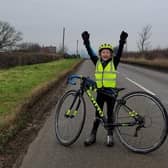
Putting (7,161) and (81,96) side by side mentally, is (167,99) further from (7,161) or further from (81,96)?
(7,161)

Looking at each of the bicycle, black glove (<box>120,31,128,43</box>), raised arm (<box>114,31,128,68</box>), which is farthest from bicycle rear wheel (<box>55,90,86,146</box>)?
black glove (<box>120,31,128,43</box>)

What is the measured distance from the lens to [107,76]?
688 cm

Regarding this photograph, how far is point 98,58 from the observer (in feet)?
23.2

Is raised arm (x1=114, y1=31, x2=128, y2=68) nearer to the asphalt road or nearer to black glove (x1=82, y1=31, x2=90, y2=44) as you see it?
black glove (x1=82, y1=31, x2=90, y2=44)

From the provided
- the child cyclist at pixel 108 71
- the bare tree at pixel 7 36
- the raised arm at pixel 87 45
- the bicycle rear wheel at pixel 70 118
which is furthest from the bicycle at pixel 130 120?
the bare tree at pixel 7 36

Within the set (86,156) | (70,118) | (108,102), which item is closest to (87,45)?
(108,102)

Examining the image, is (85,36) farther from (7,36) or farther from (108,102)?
(7,36)

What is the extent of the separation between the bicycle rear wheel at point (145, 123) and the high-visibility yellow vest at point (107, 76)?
0.39 metres

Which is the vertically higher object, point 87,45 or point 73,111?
point 87,45

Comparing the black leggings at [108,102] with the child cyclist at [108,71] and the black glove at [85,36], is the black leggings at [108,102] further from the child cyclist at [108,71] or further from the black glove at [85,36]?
the black glove at [85,36]

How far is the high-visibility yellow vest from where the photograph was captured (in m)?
6.87

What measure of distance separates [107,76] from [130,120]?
2.69ft

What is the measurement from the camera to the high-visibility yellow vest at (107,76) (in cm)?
687

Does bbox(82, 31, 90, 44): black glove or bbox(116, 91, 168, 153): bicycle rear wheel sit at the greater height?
bbox(82, 31, 90, 44): black glove
